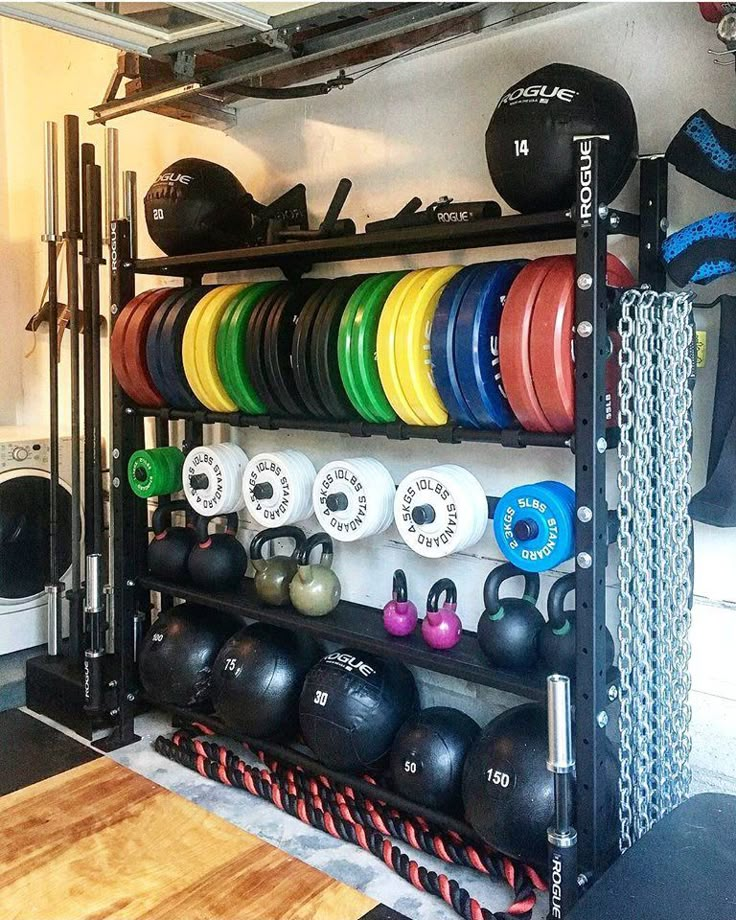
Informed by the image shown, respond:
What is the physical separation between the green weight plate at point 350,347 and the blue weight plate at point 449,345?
0.78 feet

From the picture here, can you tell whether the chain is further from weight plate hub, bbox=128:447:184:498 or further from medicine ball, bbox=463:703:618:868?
weight plate hub, bbox=128:447:184:498

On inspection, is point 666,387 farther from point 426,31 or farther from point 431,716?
point 426,31

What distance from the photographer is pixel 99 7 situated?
6.79ft

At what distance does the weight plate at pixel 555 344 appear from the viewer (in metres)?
1.74

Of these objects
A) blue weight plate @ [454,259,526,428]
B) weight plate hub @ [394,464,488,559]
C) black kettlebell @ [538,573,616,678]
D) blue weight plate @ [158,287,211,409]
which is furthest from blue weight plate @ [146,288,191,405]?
black kettlebell @ [538,573,616,678]

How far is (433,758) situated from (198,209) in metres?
1.65

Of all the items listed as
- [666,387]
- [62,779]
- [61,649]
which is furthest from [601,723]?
[61,649]

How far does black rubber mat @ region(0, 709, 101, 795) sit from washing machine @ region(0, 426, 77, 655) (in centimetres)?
39

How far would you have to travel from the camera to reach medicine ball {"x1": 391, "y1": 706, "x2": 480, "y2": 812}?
2.10m

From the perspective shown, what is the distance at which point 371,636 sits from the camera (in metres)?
2.24

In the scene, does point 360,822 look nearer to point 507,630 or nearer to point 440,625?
point 440,625

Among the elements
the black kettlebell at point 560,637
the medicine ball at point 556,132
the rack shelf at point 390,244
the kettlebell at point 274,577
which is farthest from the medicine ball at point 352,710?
the medicine ball at point 556,132

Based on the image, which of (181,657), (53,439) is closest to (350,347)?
(181,657)

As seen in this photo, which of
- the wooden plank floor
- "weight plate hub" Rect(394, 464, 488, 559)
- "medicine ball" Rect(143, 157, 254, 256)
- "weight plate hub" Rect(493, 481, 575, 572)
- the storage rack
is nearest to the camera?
the storage rack
